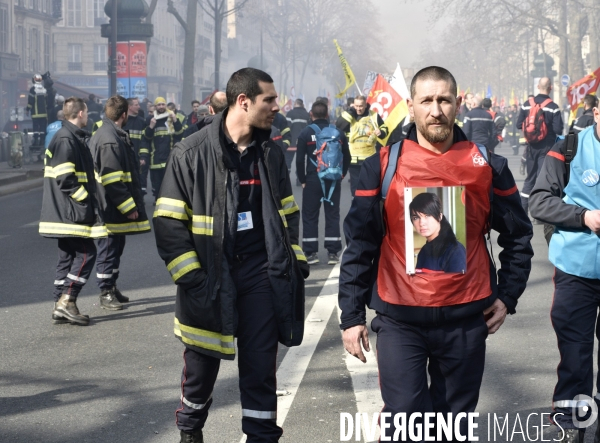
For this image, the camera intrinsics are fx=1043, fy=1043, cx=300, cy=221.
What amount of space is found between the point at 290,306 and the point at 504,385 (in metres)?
2.27

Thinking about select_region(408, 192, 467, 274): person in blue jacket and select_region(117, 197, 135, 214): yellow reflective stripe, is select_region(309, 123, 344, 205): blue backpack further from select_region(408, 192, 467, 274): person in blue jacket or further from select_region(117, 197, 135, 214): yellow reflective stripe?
select_region(408, 192, 467, 274): person in blue jacket

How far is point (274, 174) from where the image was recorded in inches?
178

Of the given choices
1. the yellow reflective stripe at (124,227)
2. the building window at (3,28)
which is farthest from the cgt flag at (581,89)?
the building window at (3,28)

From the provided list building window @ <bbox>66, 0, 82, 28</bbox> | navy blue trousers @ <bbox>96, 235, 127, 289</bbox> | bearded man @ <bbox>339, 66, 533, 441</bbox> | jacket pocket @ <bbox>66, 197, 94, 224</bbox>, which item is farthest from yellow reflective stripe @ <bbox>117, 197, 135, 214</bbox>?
building window @ <bbox>66, 0, 82, 28</bbox>

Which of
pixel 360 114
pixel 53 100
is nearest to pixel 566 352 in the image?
pixel 360 114

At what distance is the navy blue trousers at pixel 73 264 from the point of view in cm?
819

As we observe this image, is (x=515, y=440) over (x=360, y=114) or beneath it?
beneath

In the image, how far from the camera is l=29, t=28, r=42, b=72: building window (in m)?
64.6

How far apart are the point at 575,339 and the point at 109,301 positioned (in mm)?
4960

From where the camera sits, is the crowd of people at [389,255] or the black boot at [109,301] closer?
the crowd of people at [389,255]

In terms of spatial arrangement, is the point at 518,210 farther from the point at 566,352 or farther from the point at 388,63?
the point at 388,63

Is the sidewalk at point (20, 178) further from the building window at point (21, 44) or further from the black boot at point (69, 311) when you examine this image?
the building window at point (21, 44)

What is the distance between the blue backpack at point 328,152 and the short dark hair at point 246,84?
6960mm

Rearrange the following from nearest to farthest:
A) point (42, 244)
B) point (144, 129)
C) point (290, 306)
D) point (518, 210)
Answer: point (518, 210), point (290, 306), point (42, 244), point (144, 129)
